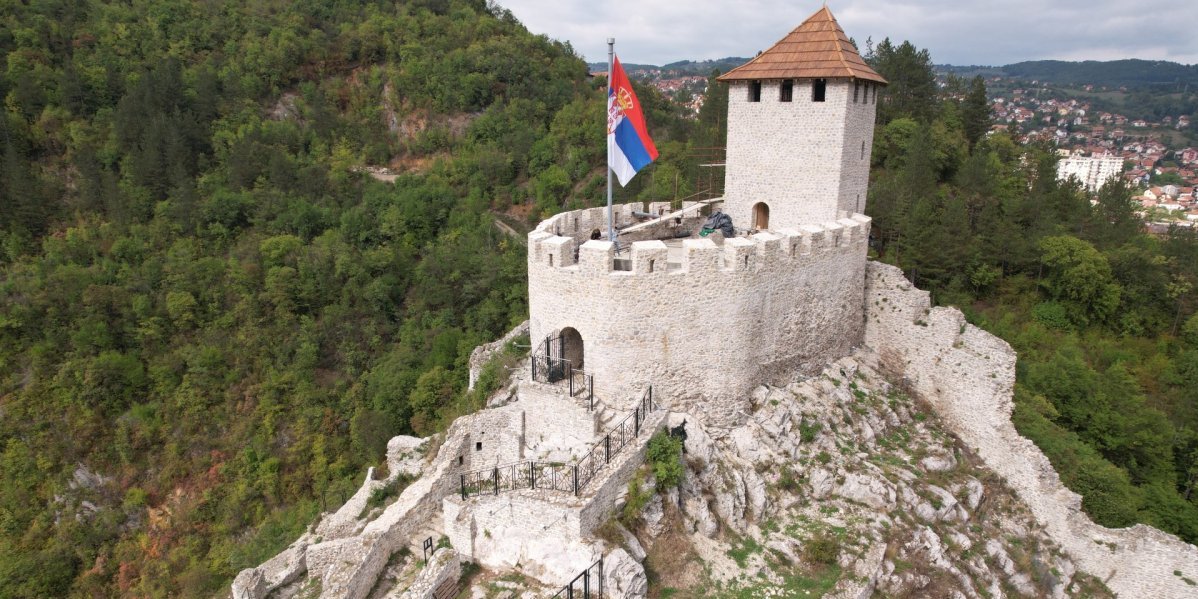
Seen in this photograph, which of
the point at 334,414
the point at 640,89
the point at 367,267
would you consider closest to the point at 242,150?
the point at 367,267

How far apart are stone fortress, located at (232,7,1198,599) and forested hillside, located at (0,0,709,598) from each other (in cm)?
354

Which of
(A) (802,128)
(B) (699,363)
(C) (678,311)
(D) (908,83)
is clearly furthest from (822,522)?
(D) (908,83)

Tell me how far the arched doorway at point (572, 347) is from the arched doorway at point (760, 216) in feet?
22.1

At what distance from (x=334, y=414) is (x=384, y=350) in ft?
14.1

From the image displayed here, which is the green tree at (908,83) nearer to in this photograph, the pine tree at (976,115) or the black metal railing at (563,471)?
the pine tree at (976,115)

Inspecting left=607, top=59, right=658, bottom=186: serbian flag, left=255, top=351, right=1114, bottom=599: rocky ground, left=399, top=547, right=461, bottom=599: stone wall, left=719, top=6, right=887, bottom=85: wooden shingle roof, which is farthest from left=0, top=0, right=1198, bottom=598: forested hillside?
left=719, top=6, right=887, bottom=85: wooden shingle roof

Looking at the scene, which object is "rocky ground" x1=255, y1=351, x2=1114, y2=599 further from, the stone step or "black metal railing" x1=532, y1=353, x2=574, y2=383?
"black metal railing" x1=532, y1=353, x2=574, y2=383

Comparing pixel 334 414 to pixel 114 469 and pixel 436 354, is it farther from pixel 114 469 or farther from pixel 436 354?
pixel 114 469

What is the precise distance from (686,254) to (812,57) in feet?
24.3

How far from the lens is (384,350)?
3262cm

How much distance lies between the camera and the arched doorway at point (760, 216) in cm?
1944

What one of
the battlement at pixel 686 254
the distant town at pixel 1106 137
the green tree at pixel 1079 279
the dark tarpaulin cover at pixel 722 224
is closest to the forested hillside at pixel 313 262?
the green tree at pixel 1079 279

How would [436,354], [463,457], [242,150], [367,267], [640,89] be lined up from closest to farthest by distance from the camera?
[463,457] < [436,354] < [367,267] < [242,150] < [640,89]

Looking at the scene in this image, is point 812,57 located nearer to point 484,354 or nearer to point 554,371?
point 554,371
